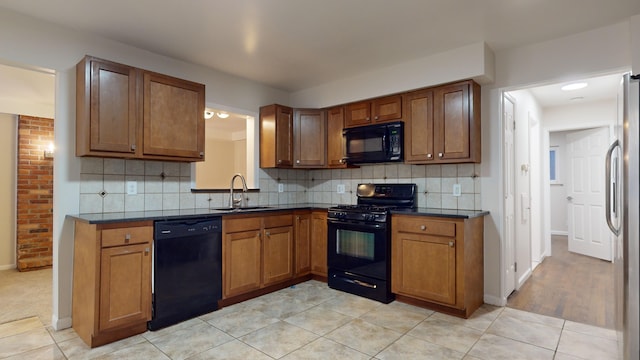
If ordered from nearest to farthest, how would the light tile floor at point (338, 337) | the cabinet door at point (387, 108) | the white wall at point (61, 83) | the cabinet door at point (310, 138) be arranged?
the light tile floor at point (338, 337)
the white wall at point (61, 83)
the cabinet door at point (387, 108)
the cabinet door at point (310, 138)

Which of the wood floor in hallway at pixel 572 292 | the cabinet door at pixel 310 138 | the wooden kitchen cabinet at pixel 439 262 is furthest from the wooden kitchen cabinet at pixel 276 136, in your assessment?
the wood floor in hallway at pixel 572 292

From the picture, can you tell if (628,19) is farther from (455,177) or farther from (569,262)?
(569,262)

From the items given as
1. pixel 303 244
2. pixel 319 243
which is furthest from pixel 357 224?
pixel 303 244

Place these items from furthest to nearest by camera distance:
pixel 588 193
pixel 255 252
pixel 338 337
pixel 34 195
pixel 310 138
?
pixel 588 193
pixel 34 195
pixel 310 138
pixel 255 252
pixel 338 337

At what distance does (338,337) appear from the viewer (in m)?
2.53

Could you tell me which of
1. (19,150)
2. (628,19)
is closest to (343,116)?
(628,19)

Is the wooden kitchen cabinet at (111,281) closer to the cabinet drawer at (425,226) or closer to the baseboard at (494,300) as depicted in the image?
the cabinet drawer at (425,226)

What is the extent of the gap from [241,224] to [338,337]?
4.48ft

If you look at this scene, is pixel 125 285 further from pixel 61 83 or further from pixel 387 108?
pixel 387 108

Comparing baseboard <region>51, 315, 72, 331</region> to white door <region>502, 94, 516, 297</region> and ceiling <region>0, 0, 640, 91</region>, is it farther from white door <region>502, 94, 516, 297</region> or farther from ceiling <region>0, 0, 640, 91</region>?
white door <region>502, 94, 516, 297</region>

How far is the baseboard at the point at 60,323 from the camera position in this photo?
104 inches

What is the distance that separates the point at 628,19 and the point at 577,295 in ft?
8.53

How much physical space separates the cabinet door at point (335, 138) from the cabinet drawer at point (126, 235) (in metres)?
2.24

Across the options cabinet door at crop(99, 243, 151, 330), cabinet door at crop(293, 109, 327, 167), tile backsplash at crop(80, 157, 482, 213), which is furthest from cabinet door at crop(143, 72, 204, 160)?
cabinet door at crop(293, 109, 327, 167)
